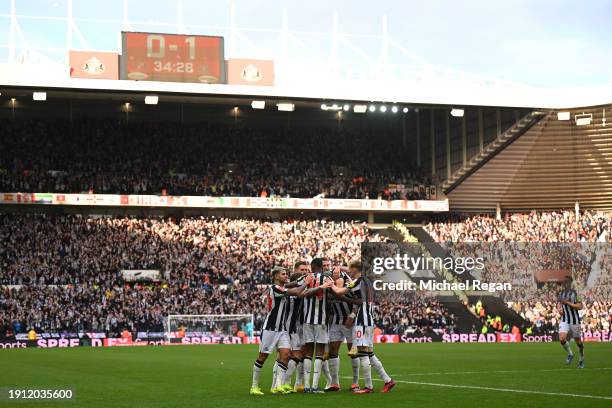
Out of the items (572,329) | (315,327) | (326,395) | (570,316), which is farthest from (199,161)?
(326,395)

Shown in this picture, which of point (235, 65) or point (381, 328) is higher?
point (235, 65)

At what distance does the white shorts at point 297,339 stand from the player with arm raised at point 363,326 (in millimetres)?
929

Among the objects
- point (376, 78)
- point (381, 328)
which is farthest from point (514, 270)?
point (376, 78)

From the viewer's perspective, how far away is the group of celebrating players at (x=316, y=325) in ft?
52.6

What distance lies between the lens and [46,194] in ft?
182

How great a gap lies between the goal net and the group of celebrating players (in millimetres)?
30996

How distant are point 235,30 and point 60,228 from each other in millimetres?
15512

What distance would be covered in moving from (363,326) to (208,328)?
106 ft

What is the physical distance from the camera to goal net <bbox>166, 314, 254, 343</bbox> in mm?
47250

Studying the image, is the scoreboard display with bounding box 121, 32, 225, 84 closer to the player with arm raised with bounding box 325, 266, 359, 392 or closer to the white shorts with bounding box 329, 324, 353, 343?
the player with arm raised with bounding box 325, 266, 359, 392

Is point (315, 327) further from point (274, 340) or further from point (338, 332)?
point (274, 340)

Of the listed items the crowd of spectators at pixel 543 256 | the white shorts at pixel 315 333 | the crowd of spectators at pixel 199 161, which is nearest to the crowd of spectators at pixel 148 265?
the crowd of spectators at pixel 199 161

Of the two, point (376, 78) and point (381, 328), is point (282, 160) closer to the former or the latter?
A: point (376, 78)

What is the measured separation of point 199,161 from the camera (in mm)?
61562
